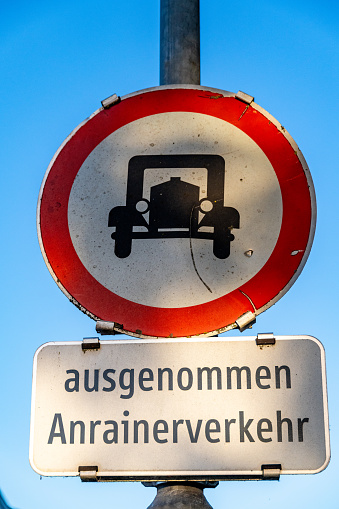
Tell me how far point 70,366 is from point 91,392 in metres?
0.08

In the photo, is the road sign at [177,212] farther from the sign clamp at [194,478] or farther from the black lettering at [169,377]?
the sign clamp at [194,478]

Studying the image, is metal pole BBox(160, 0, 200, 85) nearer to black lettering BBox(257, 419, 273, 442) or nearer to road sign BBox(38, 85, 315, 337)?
road sign BBox(38, 85, 315, 337)

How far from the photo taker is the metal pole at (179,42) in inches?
83.6

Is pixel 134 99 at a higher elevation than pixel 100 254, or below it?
higher

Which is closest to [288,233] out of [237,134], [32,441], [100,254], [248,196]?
[248,196]

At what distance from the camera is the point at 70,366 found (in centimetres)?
161

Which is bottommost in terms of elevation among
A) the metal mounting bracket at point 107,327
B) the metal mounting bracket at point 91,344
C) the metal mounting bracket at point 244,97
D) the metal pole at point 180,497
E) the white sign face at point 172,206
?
the metal pole at point 180,497

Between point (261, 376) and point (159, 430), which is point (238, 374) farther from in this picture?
point (159, 430)

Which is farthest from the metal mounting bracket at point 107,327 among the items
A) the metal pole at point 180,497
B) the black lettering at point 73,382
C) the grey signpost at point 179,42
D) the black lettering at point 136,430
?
the grey signpost at point 179,42

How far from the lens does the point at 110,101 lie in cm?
203

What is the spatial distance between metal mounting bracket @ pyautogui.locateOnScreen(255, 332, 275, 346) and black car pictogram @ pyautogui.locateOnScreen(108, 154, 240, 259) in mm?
263

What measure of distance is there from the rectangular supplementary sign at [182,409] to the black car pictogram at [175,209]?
0.98ft

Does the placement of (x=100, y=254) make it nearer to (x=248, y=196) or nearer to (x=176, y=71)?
(x=248, y=196)

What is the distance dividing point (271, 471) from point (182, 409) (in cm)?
21
